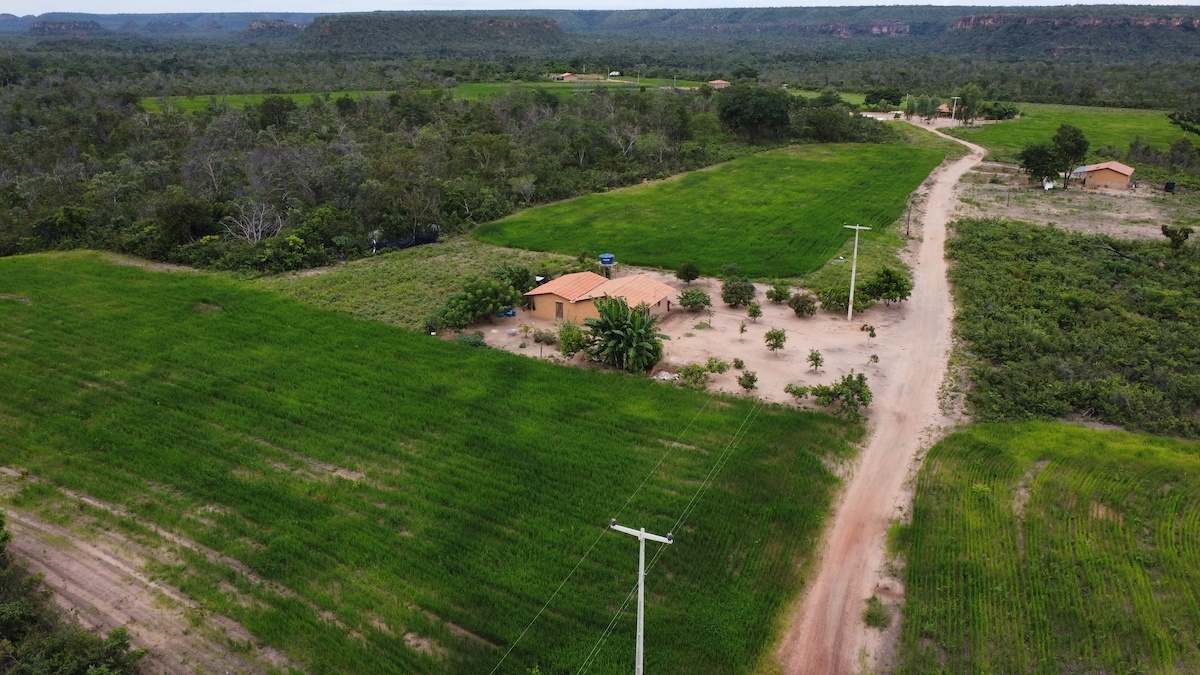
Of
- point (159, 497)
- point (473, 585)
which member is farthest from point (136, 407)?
point (473, 585)

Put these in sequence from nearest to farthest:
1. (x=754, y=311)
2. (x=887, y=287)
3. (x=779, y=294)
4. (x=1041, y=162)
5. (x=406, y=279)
Result: (x=754, y=311), (x=887, y=287), (x=779, y=294), (x=406, y=279), (x=1041, y=162)

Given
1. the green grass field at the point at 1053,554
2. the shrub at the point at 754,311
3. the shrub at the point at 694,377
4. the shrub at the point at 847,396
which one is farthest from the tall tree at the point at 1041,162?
the shrub at the point at 694,377

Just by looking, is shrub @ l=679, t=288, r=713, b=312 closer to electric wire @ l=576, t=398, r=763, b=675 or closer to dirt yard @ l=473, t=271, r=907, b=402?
dirt yard @ l=473, t=271, r=907, b=402

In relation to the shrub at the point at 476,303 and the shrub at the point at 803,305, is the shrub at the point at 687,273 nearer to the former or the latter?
the shrub at the point at 803,305

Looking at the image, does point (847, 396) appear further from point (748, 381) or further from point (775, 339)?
point (775, 339)

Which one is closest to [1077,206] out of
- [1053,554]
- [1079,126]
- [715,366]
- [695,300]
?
[695,300]

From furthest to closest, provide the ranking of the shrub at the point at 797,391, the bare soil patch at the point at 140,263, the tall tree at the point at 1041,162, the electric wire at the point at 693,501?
the tall tree at the point at 1041,162, the bare soil patch at the point at 140,263, the shrub at the point at 797,391, the electric wire at the point at 693,501
